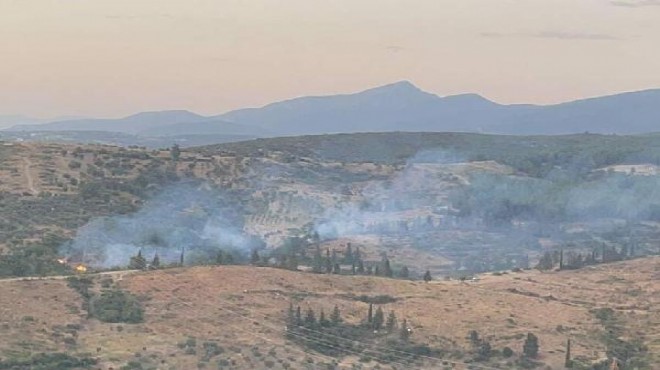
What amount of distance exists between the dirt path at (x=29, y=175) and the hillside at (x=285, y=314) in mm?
36155

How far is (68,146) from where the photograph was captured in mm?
127188

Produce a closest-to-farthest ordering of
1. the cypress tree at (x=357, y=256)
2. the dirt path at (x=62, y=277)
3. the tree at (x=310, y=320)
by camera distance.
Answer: the tree at (x=310, y=320) < the dirt path at (x=62, y=277) < the cypress tree at (x=357, y=256)

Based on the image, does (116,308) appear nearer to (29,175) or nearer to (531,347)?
(531,347)

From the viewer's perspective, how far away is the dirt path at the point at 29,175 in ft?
340

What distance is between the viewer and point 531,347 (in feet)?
198

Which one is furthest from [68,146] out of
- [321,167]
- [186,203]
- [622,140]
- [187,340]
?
[622,140]

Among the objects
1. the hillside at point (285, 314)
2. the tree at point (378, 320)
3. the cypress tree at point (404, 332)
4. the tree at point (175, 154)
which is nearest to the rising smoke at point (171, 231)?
the tree at point (175, 154)

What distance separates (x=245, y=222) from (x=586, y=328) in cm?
5722

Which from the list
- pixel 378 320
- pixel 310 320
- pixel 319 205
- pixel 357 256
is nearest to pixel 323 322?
pixel 310 320

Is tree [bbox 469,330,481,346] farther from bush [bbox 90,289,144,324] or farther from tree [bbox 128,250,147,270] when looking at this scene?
tree [bbox 128,250,147,270]

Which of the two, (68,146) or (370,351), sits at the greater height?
(68,146)

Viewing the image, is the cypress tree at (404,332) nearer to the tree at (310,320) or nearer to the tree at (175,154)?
the tree at (310,320)

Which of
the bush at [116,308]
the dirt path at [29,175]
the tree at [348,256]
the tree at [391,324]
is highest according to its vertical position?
the dirt path at [29,175]

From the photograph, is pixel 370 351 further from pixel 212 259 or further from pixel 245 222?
pixel 245 222
